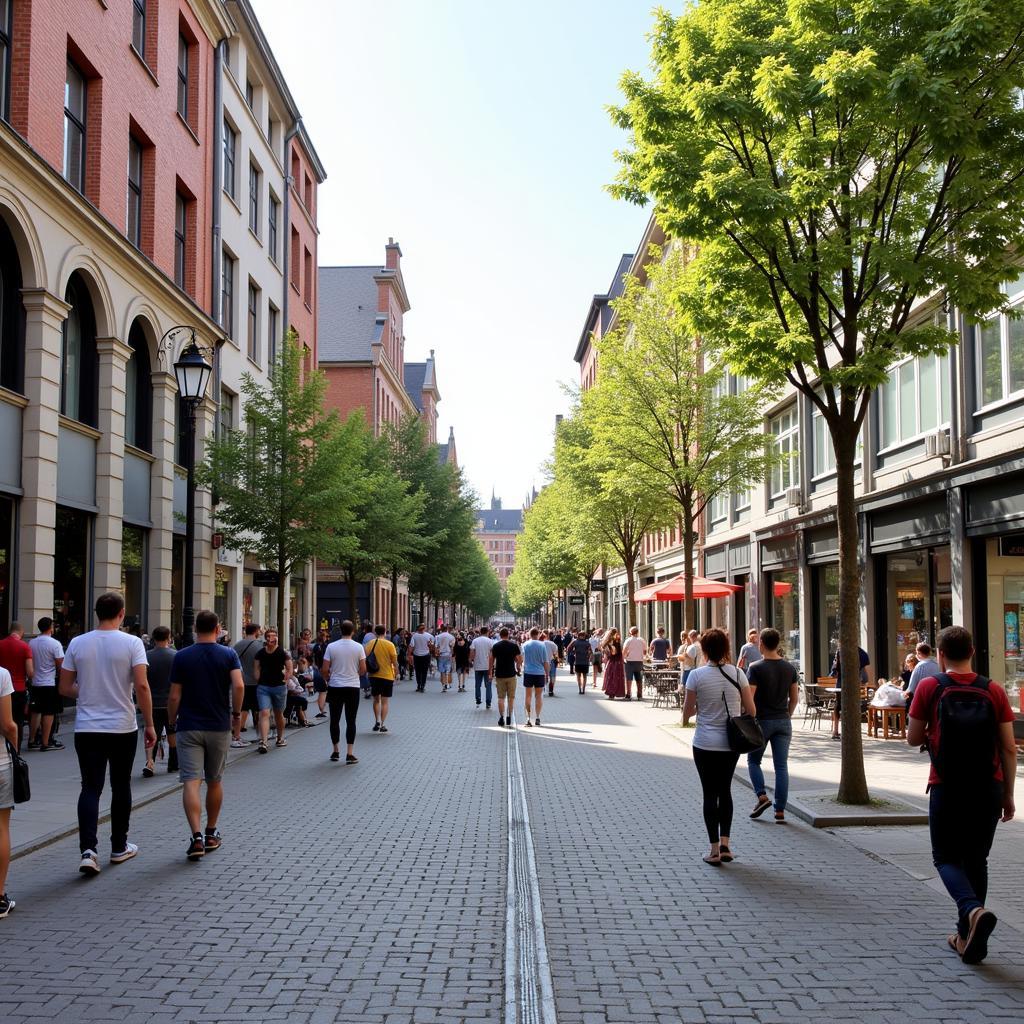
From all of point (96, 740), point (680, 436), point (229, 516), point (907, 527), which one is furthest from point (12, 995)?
point (680, 436)

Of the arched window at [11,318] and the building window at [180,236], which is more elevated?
the building window at [180,236]

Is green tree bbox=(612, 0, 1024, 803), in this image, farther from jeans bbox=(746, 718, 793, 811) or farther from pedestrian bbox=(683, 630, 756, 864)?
pedestrian bbox=(683, 630, 756, 864)

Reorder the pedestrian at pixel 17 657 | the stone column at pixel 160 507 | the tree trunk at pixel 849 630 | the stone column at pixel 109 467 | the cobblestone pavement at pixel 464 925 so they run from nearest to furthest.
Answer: the cobblestone pavement at pixel 464 925 → the tree trunk at pixel 849 630 → the pedestrian at pixel 17 657 → the stone column at pixel 109 467 → the stone column at pixel 160 507

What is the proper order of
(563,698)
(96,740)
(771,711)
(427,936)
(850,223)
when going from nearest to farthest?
(427,936)
(96,740)
(771,711)
(850,223)
(563,698)

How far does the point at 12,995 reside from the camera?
5.30m

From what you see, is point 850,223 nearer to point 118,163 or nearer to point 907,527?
point 907,527

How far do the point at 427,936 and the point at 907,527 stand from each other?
15472 millimetres

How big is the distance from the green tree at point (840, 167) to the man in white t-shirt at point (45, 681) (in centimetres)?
1004

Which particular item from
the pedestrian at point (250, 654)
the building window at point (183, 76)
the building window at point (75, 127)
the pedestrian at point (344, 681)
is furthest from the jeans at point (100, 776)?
the building window at point (183, 76)

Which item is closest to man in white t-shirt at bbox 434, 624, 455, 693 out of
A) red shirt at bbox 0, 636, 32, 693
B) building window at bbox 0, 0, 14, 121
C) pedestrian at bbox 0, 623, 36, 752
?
pedestrian at bbox 0, 623, 36, 752

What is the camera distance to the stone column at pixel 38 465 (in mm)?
16438

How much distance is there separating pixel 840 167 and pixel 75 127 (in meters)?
13.8

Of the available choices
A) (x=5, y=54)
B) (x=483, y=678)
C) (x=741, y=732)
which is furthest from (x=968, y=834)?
(x=483, y=678)

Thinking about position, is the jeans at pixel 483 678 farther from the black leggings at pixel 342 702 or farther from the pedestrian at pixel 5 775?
the pedestrian at pixel 5 775
